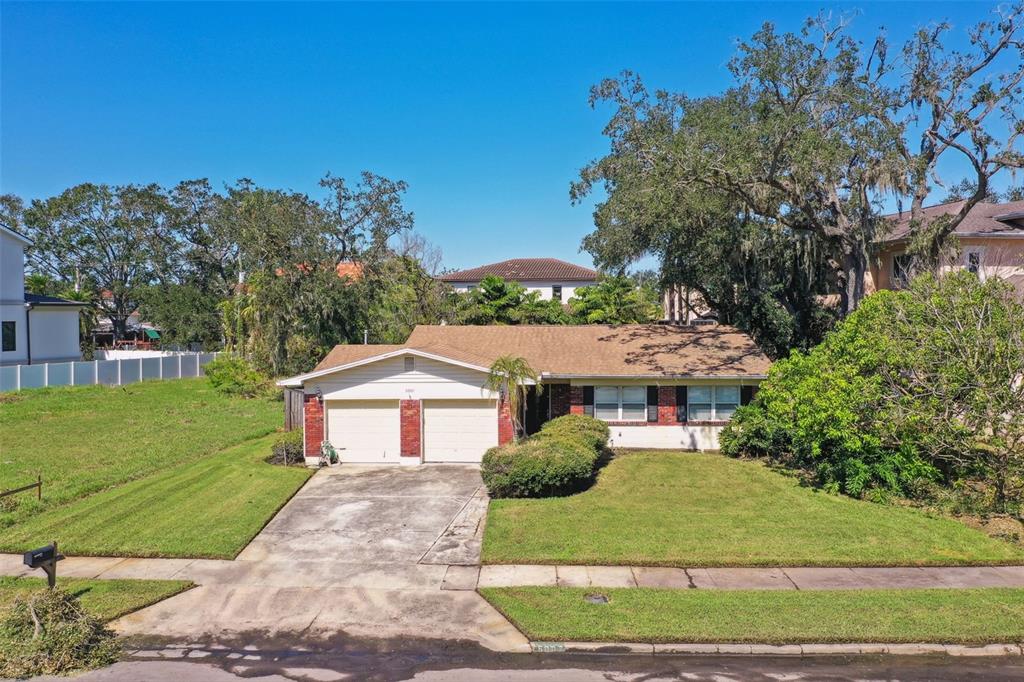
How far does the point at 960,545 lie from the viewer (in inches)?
462

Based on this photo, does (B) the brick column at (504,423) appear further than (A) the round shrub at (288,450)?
No

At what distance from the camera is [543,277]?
64.3 m

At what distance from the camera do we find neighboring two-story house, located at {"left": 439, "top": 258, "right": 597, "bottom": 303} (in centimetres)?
6356

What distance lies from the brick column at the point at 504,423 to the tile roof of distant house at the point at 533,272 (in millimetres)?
44176

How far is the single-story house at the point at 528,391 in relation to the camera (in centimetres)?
1808

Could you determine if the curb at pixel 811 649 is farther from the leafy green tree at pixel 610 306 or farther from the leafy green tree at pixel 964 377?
the leafy green tree at pixel 610 306

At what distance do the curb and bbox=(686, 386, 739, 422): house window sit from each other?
37.6 feet

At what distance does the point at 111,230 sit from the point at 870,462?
6084 cm

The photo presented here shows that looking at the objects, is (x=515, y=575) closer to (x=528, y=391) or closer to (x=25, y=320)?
(x=528, y=391)

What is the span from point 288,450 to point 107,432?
344 inches

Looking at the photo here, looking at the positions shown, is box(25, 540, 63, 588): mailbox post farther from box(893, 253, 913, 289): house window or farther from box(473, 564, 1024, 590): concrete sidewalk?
box(893, 253, 913, 289): house window

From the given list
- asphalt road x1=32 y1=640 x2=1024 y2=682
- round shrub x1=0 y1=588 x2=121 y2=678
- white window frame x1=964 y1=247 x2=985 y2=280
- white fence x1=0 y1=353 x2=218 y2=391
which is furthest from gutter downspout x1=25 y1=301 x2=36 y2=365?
white window frame x1=964 y1=247 x2=985 y2=280

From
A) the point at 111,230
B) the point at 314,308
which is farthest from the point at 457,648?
the point at 111,230

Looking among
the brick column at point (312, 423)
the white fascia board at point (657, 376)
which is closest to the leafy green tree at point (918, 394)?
the white fascia board at point (657, 376)
